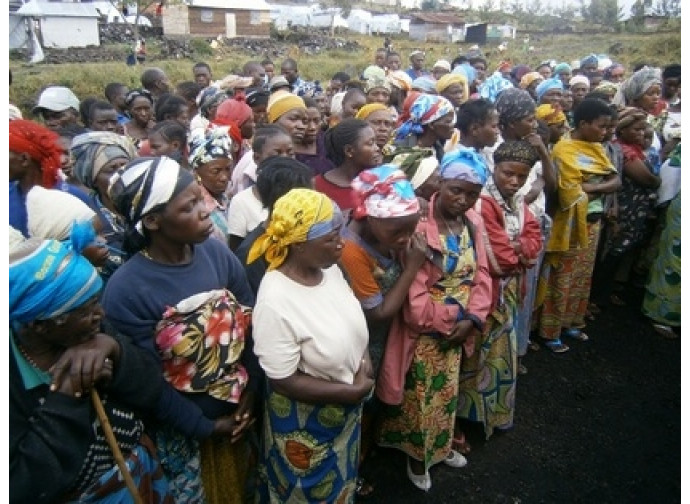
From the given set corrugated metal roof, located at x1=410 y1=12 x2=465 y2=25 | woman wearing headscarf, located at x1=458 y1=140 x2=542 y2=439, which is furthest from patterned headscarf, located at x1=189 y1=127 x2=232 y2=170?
corrugated metal roof, located at x1=410 y1=12 x2=465 y2=25

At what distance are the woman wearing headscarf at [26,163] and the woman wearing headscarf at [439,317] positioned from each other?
76.0 inches

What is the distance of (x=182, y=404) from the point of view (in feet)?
6.79

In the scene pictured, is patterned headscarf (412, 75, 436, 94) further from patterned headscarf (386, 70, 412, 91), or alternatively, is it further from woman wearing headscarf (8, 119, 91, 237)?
woman wearing headscarf (8, 119, 91, 237)

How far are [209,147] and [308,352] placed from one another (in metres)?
1.68

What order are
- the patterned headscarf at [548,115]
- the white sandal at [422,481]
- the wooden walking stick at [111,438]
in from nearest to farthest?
the wooden walking stick at [111,438] < the white sandal at [422,481] < the patterned headscarf at [548,115]

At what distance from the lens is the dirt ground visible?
126 inches

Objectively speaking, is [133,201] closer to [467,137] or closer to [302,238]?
[302,238]

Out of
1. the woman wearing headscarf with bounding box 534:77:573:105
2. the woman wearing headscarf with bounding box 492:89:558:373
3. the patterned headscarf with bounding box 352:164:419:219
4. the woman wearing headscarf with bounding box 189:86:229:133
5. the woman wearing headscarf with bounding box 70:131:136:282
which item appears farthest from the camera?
the woman wearing headscarf with bounding box 534:77:573:105

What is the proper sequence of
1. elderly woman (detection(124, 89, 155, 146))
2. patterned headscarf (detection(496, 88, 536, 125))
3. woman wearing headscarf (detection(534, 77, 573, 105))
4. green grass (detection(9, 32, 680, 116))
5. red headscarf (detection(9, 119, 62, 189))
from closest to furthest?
red headscarf (detection(9, 119, 62, 189))
patterned headscarf (detection(496, 88, 536, 125))
elderly woman (detection(124, 89, 155, 146))
woman wearing headscarf (detection(534, 77, 573, 105))
green grass (detection(9, 32, 680, 116))

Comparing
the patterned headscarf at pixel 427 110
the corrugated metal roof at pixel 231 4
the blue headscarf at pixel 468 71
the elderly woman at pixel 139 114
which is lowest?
the elderly woman at pixel 139 114

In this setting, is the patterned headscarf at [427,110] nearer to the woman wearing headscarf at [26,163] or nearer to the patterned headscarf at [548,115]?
the patterned headscarf at [548,115]

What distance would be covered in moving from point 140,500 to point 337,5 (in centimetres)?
7984

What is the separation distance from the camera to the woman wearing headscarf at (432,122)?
171 inches

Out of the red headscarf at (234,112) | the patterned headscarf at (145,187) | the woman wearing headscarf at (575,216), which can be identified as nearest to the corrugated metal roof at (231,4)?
the red headscarf at (234,112)
